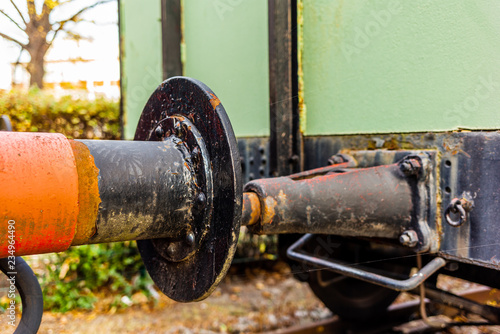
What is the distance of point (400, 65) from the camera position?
1788mm

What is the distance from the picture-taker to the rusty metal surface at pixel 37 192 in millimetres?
1018

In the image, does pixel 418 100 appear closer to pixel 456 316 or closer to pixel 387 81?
pixel 387 81

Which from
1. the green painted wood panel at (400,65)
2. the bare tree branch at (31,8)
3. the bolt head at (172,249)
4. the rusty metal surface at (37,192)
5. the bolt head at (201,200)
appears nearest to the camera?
the rusty metal surface at (37,192)

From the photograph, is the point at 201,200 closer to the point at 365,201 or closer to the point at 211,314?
the point at 365,201

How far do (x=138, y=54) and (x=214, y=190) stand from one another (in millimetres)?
2828

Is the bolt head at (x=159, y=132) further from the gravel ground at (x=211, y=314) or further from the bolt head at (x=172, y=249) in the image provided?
the gravel ground at (x=211, y=314)

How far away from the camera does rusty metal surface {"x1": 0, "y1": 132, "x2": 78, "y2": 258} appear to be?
1018 mm

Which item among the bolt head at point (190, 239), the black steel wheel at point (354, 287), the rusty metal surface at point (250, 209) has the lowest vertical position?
the black steel wheel at point (354, 287)

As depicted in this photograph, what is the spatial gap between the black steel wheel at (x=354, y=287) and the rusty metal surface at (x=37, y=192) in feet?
6.17

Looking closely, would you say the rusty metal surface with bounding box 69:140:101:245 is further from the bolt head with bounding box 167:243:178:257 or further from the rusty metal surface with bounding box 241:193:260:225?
the rusty metal surface with bounding box 241:193:260:225

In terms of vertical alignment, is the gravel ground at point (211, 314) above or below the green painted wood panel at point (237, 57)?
below

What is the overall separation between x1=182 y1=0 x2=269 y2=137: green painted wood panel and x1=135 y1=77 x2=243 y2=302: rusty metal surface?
110 centimetres

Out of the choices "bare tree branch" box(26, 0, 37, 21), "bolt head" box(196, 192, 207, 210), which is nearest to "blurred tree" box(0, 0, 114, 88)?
"bare tree branch" box(26, 0, 37, 21)

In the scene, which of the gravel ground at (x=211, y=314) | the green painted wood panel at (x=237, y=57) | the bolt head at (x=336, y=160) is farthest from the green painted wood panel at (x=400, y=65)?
the gravel ground at (x=211, y=314)
